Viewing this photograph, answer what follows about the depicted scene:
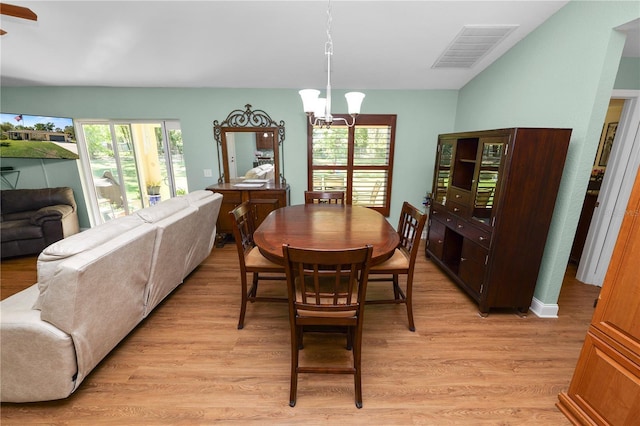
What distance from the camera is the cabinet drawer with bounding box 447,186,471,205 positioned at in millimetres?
2369

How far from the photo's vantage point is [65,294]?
1.23 metres

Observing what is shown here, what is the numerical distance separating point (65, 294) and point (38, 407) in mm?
766

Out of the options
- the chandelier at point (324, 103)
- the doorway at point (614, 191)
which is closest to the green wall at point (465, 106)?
the doorway at point (614, 191)

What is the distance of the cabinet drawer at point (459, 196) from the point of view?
237 cm

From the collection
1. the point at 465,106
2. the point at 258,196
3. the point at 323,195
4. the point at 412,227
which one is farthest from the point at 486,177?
the point at 258,196

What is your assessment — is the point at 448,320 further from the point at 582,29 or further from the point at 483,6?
the point at 483,6

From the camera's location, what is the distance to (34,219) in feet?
10.4

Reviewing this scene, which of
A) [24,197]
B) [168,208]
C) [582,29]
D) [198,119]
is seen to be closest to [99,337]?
[168,208]

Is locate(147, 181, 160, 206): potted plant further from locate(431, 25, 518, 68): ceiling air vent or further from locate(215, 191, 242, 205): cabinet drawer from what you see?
locate(431, 25, 518, 68): ceiling air vent

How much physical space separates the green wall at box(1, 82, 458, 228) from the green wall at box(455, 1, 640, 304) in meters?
1.22

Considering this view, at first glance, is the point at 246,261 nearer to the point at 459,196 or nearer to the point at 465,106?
the point at 459,196

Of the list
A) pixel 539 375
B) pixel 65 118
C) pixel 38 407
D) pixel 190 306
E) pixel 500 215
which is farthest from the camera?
pixel 65 118

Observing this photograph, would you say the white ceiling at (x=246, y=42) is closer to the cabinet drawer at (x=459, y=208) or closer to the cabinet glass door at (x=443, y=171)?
the cabinet glass door at (x=443, y=171)

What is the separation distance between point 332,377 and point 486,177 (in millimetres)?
1998
